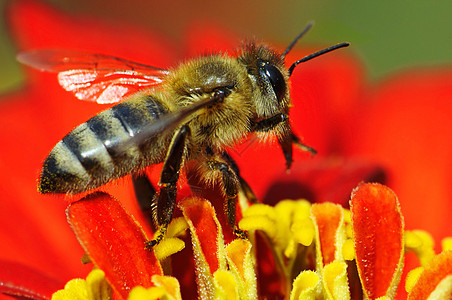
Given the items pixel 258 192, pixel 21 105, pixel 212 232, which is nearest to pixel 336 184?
pixel 258 192

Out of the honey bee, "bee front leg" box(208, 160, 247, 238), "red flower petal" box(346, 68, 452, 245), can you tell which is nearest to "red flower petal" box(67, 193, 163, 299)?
the honey bee

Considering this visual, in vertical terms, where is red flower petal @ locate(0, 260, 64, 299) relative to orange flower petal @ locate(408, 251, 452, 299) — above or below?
above

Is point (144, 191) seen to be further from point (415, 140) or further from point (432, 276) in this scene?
point (415, 140)

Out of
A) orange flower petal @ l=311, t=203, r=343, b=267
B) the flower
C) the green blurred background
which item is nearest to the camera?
orange flower petal @ l=311, t=203, r=343, b=267

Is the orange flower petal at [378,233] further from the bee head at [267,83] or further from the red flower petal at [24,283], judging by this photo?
the red flower petal at [24,283]

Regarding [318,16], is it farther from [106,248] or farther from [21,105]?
[106,248]

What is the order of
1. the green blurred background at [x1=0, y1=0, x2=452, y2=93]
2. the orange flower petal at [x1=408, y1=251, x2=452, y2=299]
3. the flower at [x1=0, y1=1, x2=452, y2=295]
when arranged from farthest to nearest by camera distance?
the green blurred background at [x1=0, y1=0, x2=452, y2=93]
the flower at [x1=0, y1=1, x2=452, y2=295]
the orange flower petal at [x1=408, y1=251, x2=452, y2=299]

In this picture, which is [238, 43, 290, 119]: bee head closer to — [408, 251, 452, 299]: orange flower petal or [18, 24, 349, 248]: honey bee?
[18, 24, 349, 248]: honey bee
